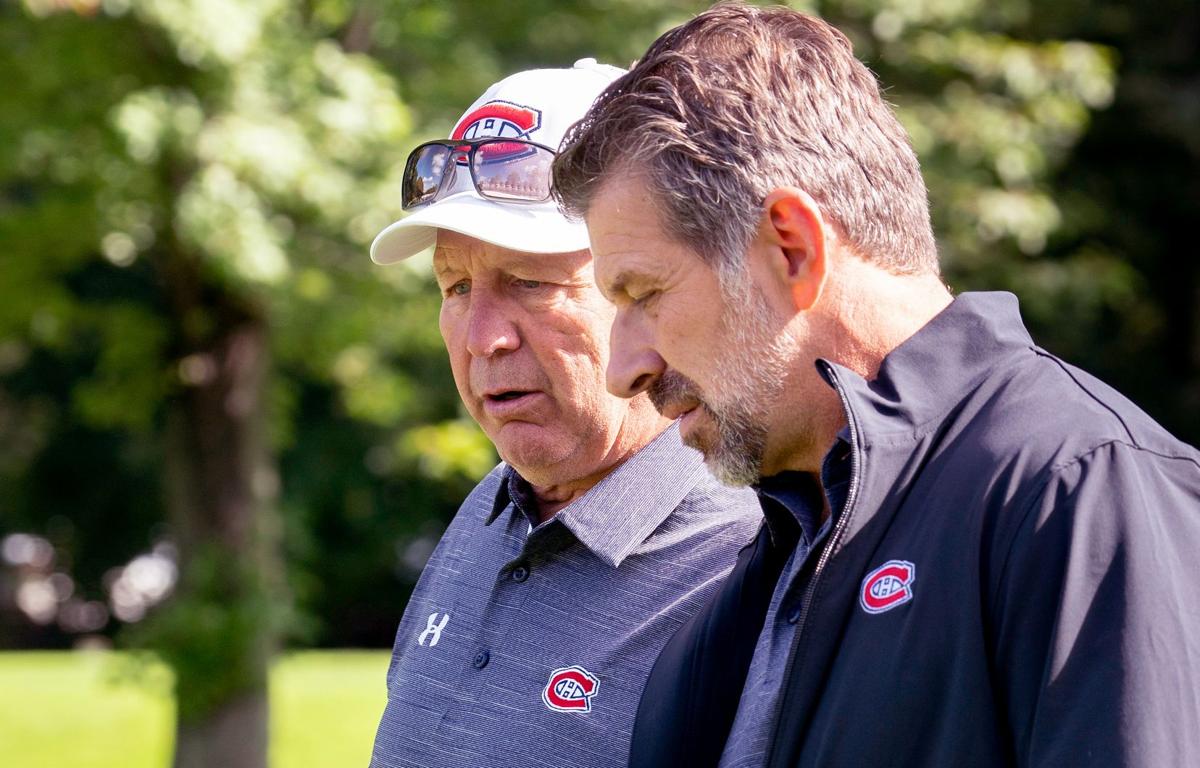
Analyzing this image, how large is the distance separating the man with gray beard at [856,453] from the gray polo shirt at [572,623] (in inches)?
5.2

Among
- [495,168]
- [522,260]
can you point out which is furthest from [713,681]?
[495,168]

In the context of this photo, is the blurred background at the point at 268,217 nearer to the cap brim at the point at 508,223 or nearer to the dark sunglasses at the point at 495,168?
the dark sunglasses at the point at 495,168

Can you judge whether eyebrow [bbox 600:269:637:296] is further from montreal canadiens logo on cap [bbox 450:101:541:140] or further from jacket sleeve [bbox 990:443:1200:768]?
jacket sleeve [bbox 990:443:1200:768]

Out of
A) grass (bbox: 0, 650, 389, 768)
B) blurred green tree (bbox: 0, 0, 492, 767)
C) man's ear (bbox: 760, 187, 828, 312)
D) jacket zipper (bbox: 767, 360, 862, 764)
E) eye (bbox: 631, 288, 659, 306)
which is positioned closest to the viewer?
jacket zipper (bbox: 767, 360, 862, 764)

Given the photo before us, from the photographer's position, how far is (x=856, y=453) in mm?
1491

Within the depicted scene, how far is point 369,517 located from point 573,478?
61.0 ft

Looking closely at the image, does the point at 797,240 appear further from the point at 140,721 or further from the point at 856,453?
the point at 140,721

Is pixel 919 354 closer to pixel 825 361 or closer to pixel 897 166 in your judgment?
pixel 825 361

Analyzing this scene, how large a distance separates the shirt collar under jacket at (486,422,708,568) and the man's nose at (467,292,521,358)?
26 cm

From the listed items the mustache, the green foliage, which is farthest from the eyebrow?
the green foliage

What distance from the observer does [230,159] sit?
5938mm

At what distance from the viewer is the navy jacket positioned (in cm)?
125

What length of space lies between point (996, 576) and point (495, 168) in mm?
1169

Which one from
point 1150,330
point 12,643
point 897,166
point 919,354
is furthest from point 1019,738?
point 12,643
